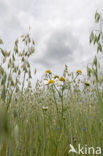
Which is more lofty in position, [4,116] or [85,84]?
[85,84]

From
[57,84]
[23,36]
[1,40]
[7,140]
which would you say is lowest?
[7,140]

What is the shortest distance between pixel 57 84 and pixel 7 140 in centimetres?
84

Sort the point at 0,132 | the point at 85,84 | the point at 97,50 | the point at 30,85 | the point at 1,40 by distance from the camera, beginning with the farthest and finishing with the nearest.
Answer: the point at 30,85
the point at 97,50
the point at 85,84
the point at 1,40
the point at 0,132

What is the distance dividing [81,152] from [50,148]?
207 mm

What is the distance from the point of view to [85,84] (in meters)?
1.29

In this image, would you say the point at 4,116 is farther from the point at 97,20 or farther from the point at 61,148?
the point at 97,20

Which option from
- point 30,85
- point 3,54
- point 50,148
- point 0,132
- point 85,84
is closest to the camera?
point 0,132

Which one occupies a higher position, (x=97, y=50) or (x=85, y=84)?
(x=97, y=50)

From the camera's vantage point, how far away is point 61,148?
91cm

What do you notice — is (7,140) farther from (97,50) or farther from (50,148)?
(97,50)

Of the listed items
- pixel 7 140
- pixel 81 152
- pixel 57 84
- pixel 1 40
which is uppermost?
pixel 1 40

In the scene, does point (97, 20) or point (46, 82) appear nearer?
point (46, 82)

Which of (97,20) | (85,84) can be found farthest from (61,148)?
(97,20)

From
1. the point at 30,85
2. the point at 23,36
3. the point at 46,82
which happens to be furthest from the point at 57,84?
the point at 30,85
